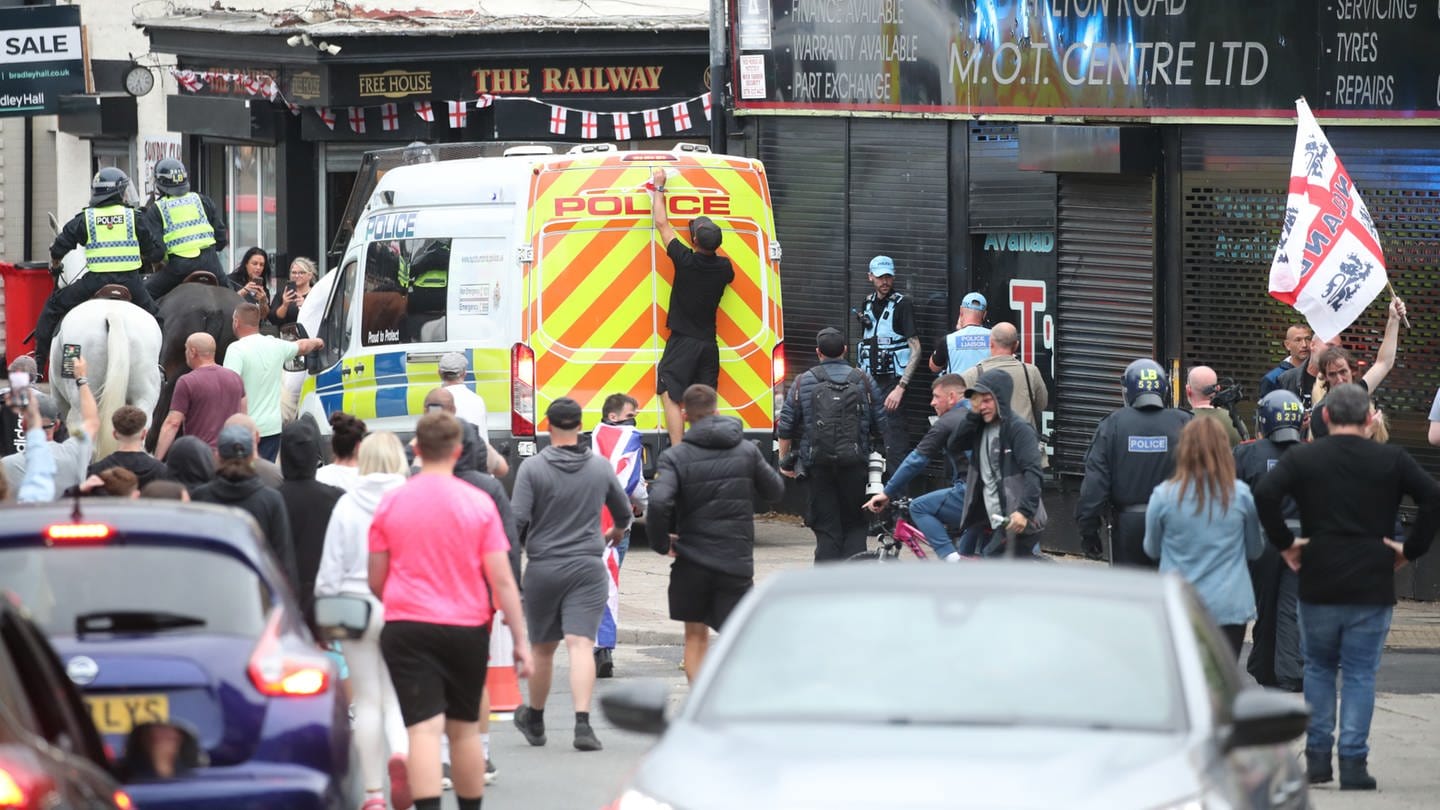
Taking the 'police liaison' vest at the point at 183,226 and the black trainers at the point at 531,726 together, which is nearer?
the black trainers at the point at 531,726

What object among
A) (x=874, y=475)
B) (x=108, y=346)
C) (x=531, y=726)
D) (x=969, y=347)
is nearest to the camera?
(x=531, y=726)

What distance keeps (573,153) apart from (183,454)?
5.92 metres

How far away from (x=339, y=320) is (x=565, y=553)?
22.3 feet

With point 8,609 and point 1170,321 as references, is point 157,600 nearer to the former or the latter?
point 8,609

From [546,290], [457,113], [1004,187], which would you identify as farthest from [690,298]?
[457,113]

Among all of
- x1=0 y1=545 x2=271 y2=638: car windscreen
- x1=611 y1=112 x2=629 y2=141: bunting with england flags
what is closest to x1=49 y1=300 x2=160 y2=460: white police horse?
x1=0 y1=545 x2=271 y2=638: car windscreen

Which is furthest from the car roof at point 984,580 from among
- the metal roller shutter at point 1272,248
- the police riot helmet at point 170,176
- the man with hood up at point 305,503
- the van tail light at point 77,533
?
the police riot helmet at point 170,176

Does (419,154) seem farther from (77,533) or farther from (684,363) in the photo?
(77,533)

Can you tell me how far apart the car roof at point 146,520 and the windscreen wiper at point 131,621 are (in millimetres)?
269

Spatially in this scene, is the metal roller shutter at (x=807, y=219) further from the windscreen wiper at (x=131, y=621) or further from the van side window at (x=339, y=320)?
the windscreen wiper at (x=131, y=621)

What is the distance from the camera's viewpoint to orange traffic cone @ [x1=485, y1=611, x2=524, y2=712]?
35.8 feet

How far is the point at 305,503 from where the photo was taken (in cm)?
1035

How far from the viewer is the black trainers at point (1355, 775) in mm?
10039

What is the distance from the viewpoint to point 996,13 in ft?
60.8
